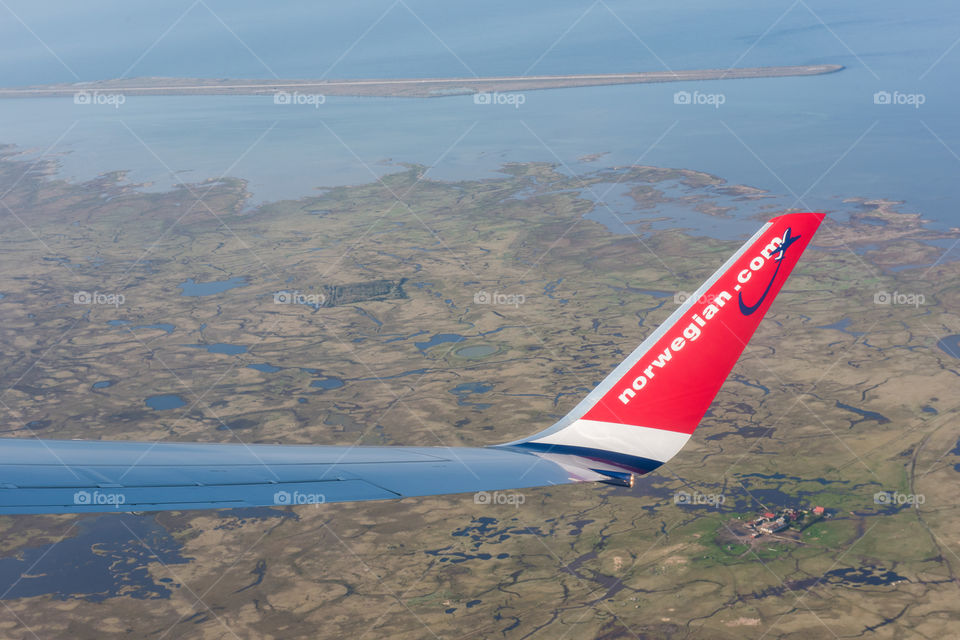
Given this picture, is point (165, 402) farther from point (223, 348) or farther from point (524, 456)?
point (524, 456)

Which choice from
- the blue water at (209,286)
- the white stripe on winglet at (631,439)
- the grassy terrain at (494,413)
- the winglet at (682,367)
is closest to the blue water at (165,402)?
the grassy terrain at (494,413)

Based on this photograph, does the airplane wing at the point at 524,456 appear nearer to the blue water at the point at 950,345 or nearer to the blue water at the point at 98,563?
the blue water at the point at 98,563

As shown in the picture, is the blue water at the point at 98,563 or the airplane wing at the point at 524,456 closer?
the airplane wing at the point at 524,456

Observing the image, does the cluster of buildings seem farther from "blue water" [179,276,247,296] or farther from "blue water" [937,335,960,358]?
"blue water" [179,276,247,296]

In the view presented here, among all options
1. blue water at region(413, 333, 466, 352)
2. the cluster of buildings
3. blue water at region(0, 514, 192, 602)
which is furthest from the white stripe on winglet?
blue water at region(413, 333, 466, 352)

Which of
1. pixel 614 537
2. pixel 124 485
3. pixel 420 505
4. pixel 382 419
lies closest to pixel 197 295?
pixel 382 419

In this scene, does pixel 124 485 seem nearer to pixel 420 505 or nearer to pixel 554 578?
pixel 554 578
